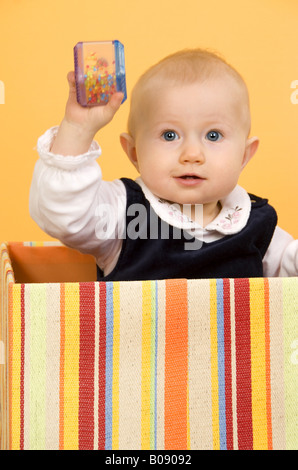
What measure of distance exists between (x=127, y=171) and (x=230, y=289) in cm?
122

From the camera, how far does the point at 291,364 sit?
77 cm

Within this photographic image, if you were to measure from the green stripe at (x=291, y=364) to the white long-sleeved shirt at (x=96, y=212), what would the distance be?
0.32 m

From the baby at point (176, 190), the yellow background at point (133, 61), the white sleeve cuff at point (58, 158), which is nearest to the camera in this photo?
the white sleeve cuff at point (58, 158)

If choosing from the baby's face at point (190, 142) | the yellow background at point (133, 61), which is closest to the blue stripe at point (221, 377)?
the baby's face at point (190, 142)

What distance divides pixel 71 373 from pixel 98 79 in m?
0.41

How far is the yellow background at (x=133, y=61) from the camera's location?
1.88 metres

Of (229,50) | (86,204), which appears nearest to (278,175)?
(229,50)

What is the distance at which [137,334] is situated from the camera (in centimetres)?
75

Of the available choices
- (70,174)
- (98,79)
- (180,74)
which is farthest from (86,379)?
(180,74)

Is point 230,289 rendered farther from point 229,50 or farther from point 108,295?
point 229,50

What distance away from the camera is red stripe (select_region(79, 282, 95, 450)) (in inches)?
29.3

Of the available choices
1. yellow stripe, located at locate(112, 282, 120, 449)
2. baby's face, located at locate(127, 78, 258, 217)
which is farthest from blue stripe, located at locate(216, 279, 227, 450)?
baby's face, located at locate(127, 78, 258, 217)

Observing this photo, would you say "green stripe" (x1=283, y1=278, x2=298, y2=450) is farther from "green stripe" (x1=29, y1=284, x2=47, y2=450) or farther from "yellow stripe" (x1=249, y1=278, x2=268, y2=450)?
"green stripe" (x1=29, y1=284, x2=47, y2=450)

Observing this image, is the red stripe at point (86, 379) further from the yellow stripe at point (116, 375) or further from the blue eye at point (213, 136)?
the blue eye at point (213, 136)
